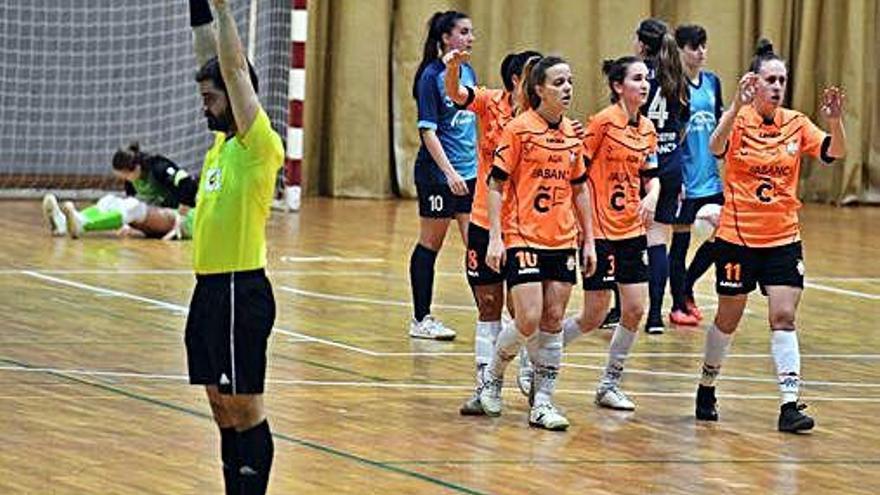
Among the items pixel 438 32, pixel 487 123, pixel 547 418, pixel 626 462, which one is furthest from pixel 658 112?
pixel 626 462

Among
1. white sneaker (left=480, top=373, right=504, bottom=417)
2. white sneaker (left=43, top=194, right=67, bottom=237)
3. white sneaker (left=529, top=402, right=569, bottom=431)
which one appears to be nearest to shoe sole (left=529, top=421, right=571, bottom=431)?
white sneaker (left=529, top=402, right=569, bottom=431)

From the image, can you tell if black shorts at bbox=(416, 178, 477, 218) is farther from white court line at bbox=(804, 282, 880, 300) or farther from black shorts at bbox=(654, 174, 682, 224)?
white court line at bbox=(804, 282, 880, 300)

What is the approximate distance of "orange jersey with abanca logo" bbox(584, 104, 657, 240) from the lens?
30.5ft

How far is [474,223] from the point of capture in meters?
9.27

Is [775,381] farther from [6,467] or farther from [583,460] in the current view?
[6,467]

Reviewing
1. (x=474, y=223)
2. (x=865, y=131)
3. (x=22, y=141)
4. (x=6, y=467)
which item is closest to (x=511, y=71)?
(x=474, y=223)

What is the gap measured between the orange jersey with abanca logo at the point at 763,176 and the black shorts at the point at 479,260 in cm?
103

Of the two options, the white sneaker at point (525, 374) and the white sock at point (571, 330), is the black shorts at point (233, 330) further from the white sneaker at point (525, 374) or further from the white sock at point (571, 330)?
the white sock at point (571, 330)

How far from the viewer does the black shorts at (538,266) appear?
8484 millimetres

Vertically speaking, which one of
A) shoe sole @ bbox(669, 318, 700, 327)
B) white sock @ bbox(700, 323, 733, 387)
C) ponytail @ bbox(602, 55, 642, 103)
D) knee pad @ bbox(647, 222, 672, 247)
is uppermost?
ponytail @ bbox(602, 55, 642, 103)

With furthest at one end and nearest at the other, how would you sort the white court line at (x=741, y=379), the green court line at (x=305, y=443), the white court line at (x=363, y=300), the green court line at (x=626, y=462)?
the white court line at (x=363, y=300), the white court line at (x=741, y=379), the green court line at (x=626, y=462), the green court line at (x=305, y=443)

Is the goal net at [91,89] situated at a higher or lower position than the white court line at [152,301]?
higher

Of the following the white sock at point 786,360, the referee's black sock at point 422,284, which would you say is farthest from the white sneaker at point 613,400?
the referee's black sock at point 422,284

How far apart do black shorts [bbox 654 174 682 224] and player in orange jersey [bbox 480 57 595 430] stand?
286 cm
